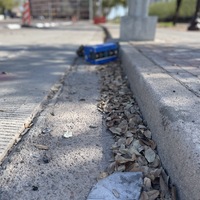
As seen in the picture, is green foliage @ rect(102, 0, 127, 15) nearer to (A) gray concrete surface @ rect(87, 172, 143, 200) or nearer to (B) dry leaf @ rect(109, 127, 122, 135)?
(B) dry leaf @ rect(109, 127, 122, 135)

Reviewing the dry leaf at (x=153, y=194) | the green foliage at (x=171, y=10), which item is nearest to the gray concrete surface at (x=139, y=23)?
the dry leaf at (x=153, y=194)

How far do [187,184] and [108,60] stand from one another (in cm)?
431

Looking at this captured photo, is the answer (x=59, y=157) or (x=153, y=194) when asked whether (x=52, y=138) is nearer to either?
(x=59, y=157)

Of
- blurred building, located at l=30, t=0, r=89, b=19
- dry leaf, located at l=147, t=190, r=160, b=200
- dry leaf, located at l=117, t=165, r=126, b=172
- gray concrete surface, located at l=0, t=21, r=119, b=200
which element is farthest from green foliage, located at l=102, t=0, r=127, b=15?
dry leaf, located at l=147, t=190, r=160, b=200

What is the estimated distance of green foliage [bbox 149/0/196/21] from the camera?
29.6m

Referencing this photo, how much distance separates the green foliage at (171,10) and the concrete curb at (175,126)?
2976 cm

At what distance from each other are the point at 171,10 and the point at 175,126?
1303 inches

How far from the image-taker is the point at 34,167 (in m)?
1.79

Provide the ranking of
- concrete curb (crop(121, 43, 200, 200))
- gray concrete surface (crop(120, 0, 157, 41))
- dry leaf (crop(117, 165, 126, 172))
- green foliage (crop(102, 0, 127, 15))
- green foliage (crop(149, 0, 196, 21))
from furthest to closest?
green foliage (crop(102, 0, 127, 15)) < green foliage (crop(149, 0, 196, 21)) < gray concrete surface (crop(120, 0, 157, 41)) < dry leaf (crop(117, 165, 126, 172)) < concrete curb (crop(121, 43, 200, 200))

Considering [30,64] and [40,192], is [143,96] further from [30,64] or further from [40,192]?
[30,64]

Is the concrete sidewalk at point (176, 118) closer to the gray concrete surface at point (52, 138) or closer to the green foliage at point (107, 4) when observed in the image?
the gray concrete surface at point (52, 138)

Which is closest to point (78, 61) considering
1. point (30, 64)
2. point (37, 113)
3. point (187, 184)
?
point (30, 64)

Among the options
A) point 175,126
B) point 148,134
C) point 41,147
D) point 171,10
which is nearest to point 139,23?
point 148,134

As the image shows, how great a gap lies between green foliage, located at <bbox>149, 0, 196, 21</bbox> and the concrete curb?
97.6 ft
